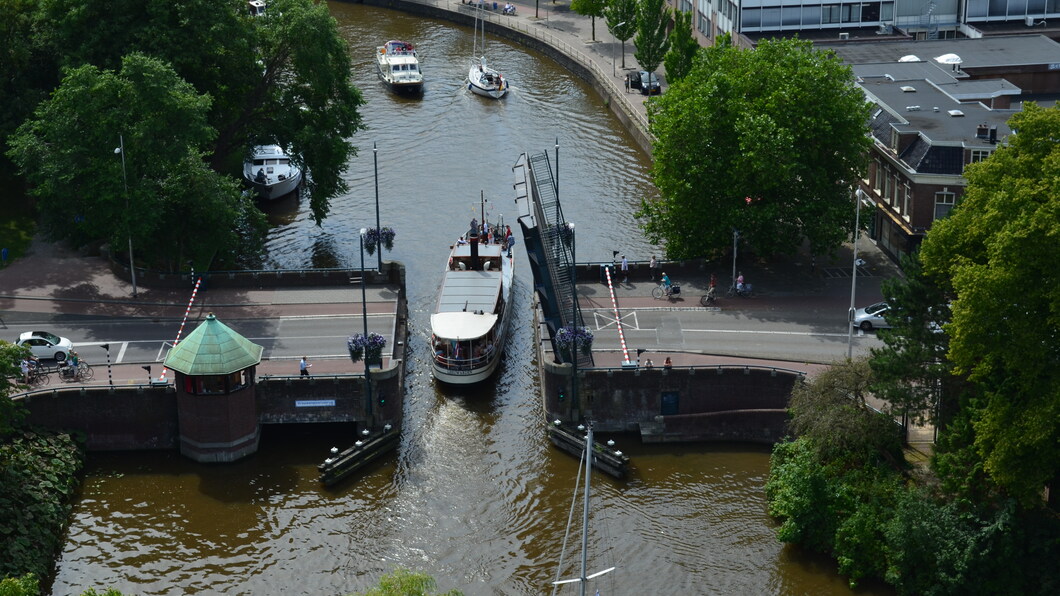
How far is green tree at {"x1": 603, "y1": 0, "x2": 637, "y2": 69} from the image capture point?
5758 inches

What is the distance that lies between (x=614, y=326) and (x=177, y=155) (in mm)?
27212

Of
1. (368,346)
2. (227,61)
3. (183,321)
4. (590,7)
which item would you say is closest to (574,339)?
→ (368,346)

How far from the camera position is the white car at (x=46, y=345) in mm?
82188

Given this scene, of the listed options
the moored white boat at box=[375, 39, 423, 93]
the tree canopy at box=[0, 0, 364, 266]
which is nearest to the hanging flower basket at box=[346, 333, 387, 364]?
the tree canopy at box=[0, 0, 364, 266]

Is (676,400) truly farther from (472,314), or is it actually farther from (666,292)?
(472,314)

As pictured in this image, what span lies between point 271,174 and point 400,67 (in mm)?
32068

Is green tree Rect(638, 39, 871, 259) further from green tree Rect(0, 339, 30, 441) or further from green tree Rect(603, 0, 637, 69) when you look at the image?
green tree Rect(603, 0, 637, 69)

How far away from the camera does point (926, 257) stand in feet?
224

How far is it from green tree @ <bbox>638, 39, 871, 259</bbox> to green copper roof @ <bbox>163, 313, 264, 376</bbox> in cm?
2920

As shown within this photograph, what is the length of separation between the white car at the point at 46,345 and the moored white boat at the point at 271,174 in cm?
3342

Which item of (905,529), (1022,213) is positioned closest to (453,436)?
(905,529)

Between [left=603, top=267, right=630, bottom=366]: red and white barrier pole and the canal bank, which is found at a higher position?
the canal bank

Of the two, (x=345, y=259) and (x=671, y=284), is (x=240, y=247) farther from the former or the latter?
(x=671, y=284)

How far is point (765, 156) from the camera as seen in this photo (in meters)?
89.7
